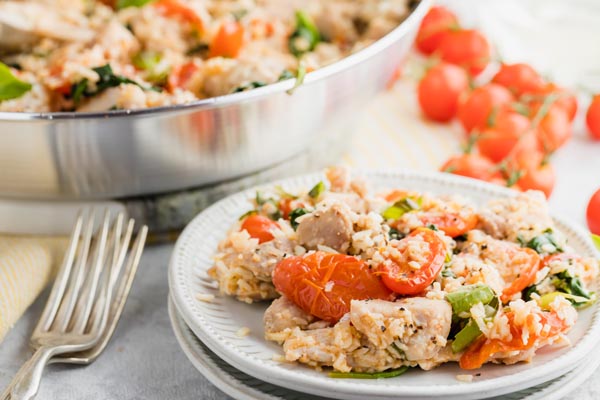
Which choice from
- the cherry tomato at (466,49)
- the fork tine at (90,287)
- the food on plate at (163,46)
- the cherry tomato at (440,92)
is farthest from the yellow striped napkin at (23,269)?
the cherry tomato at (466,49)

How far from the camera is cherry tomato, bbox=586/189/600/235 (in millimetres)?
3229

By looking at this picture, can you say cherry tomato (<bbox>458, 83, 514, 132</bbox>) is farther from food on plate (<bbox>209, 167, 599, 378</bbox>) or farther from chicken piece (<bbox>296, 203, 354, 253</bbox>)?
chicken piece (<bbox>296, 203, 354, 253</bbox>)

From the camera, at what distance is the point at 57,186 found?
302cm

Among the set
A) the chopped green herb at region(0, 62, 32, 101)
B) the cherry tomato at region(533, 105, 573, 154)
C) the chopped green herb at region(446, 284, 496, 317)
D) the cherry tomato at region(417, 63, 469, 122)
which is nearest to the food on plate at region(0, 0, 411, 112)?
the chopped green herb at region(0, 62, 32, 101)

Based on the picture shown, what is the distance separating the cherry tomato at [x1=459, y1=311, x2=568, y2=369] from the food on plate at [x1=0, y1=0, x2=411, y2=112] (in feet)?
4.15

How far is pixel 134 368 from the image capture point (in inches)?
102

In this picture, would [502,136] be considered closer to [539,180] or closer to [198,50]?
[539,180]

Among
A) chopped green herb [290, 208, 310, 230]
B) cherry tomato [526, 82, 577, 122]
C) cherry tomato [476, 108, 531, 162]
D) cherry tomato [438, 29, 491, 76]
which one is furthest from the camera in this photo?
cherry tomato [438, 29, 491, 76]

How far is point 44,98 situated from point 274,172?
3.15 ft

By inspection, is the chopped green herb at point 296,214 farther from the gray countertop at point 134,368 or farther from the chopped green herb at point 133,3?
the chopped green herb at point 133,3

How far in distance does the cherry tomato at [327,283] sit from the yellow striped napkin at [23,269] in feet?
3.13

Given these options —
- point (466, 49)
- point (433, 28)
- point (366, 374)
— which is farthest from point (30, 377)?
point (433, 28)

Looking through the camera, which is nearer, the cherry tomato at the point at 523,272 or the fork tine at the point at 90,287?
the cherry tomato at the point at 523,272

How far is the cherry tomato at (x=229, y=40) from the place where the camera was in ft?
12.1
